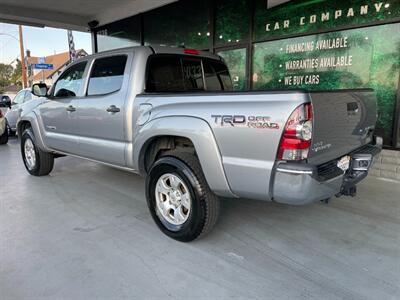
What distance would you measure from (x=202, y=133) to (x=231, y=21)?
5858mm

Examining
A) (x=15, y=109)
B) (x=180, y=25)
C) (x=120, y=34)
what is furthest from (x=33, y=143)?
(x=120, y=34)

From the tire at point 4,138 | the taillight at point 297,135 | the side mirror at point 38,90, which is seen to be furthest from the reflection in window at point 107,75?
the tire at point 4,138

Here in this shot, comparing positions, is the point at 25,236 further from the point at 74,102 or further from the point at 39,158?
the point at 39,158

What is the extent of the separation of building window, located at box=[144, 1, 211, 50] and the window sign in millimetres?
1759

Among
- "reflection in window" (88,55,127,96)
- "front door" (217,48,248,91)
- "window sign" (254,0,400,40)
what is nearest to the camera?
"reflection in window" (88,55,127,96)

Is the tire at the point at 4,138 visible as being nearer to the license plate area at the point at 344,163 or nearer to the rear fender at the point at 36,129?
the rear fender at the point at 36,129

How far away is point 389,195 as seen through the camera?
4469 mm

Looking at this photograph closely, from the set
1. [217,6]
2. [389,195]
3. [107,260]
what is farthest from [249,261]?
[217,6]

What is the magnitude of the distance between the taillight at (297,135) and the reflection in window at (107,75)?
2.11 metres

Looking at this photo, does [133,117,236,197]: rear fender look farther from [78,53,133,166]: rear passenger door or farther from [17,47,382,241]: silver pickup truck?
[78,53,133,166]: rear passenger door

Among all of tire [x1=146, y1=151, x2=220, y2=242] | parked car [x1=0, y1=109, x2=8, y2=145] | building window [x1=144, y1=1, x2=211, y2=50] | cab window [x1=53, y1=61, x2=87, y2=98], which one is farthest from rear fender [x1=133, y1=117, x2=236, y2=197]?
parked car [x1=0, y1=109, x2=8, y2=145]

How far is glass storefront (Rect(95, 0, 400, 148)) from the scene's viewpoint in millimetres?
5418

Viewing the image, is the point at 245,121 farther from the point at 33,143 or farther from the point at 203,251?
the point at 33,143

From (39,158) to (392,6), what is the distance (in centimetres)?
621
